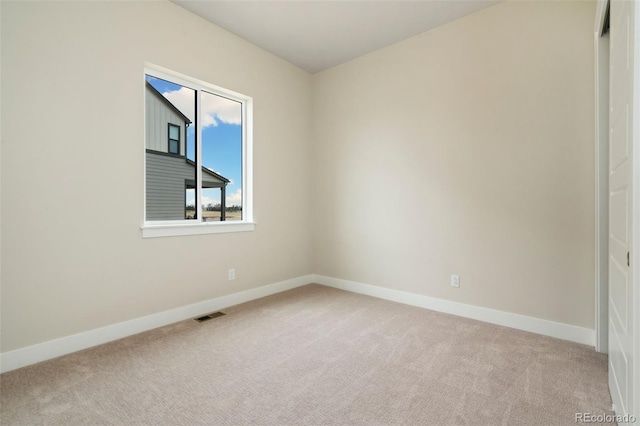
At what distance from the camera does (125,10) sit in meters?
2.51

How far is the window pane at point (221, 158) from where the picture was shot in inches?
131

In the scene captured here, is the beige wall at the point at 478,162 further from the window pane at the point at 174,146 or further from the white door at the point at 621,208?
the window pane at the point at 174,146

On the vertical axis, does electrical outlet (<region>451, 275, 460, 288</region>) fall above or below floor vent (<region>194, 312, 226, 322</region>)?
above

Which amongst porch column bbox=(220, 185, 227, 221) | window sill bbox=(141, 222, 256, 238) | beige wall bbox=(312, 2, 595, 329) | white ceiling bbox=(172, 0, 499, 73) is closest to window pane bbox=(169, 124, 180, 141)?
porch column bbox=(220, 185, 227, 221)

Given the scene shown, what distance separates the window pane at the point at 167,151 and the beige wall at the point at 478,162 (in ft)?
6.17

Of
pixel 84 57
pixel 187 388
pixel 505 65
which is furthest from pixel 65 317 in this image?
pixel 505 65

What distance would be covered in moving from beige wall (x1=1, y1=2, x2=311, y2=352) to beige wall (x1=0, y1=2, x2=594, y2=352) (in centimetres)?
1

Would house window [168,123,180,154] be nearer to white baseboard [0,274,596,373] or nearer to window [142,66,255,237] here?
window [142,66,255,237]

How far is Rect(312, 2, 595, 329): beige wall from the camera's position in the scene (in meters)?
2.50

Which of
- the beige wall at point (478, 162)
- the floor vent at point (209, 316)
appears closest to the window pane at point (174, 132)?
the floor vent at point (209, 316)

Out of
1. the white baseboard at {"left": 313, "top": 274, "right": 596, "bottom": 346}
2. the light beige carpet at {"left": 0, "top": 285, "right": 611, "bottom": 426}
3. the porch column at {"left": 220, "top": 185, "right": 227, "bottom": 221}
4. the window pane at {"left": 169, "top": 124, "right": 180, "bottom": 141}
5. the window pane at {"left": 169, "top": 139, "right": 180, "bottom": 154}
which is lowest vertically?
the light beige carpet at {"left": 0, "top": 285, "right": 611, "bottom": 426}

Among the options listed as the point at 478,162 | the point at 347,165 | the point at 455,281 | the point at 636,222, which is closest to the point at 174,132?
the point at 347,165

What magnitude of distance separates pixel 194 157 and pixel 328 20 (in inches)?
78.1

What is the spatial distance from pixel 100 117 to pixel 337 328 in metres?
2.65
